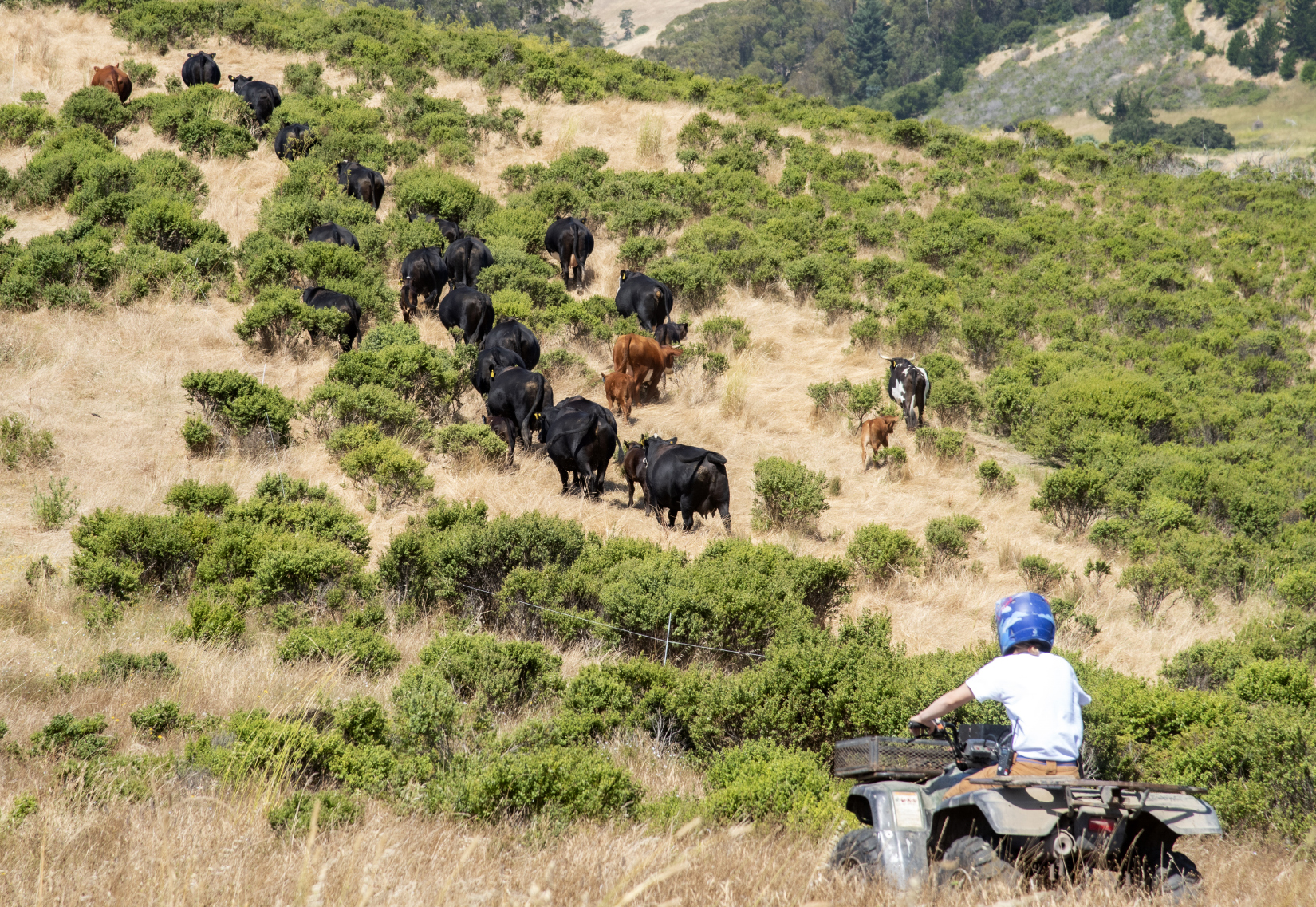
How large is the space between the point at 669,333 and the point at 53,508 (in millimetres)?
10834

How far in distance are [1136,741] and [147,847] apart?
5.91 meters

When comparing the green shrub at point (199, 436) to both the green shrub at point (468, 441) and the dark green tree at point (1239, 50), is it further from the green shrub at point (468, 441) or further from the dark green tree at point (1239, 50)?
the dark green tree at point (1239, 50)

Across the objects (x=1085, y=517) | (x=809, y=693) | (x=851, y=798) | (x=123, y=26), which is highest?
(x=123, y=26)

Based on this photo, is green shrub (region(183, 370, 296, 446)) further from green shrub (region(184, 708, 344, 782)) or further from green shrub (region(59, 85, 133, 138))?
green shrub (region(59, 85, 133, 138))

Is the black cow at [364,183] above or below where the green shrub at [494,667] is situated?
above

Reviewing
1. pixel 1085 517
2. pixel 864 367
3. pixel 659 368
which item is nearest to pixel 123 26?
pixel 659 368

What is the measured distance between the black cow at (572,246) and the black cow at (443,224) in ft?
6.76

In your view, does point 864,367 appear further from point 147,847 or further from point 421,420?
point 147,847

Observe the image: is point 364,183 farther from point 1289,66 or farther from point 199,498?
point 1289,66

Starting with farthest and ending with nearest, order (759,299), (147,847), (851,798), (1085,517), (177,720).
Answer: (759,299) → (1085,517) → (177,720) → (851,798) → (147,847)

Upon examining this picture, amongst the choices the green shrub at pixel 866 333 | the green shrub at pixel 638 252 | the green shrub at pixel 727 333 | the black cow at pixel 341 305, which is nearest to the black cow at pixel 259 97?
the green shrub at pixel 638 252

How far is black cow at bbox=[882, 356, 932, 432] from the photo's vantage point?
1619 cm

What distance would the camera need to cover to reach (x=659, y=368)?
16812 mm

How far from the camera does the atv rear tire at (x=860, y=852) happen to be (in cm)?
404
